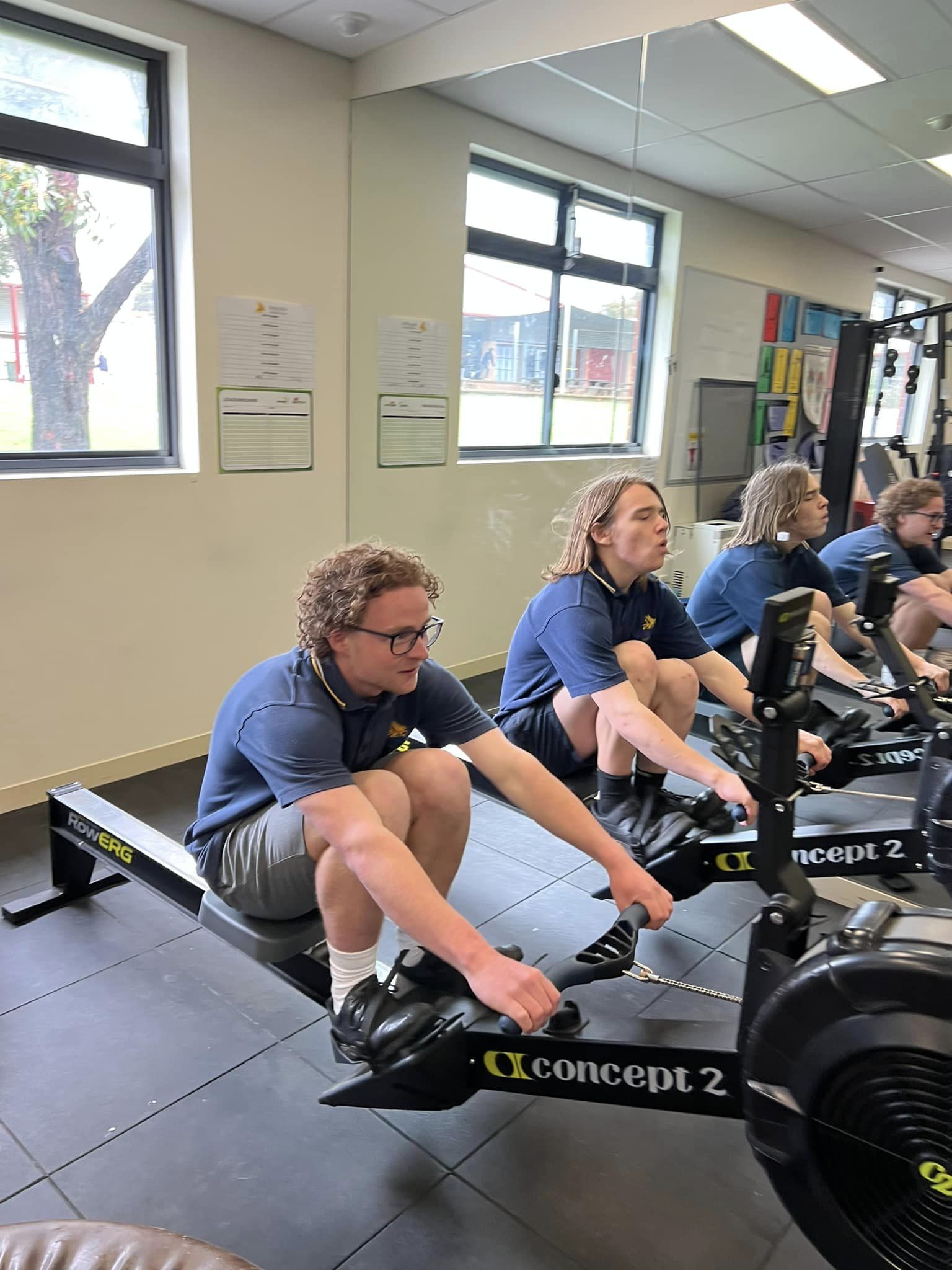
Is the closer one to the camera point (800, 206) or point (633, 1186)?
point (633, 1186)

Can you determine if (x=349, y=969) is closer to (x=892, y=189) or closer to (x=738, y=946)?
(x=738, y=946)

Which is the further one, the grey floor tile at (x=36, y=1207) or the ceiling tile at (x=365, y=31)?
the ceiling tile at (x=365, y=31)

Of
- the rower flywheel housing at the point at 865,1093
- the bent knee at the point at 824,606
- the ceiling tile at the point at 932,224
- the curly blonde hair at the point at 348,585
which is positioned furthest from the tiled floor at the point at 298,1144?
the ceiling tile at the point at 932,224

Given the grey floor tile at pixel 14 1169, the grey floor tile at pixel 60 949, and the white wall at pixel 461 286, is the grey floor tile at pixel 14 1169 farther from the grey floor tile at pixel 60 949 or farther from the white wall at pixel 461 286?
the white wall at pixel 461 286

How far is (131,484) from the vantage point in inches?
119

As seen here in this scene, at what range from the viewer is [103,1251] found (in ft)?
3.07

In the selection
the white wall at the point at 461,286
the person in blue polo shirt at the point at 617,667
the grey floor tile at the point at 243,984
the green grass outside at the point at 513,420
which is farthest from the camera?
the green grass outside at the point at 513,420

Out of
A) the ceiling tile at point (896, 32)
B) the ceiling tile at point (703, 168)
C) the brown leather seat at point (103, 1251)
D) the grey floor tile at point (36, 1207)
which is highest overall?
the ceiling tile at point (896, 32)

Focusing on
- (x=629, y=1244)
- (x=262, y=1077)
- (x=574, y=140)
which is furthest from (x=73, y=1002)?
(x=574, y=140)

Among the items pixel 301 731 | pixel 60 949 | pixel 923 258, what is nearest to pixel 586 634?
pixel 301 731

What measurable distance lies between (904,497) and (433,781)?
197 centimetres

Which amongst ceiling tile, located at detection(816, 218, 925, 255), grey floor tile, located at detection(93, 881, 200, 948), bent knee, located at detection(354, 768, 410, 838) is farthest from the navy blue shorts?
ceiling tile, located at detection(816, 218, 925, 255)

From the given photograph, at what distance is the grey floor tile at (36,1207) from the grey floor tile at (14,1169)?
19mm

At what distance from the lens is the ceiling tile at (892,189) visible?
8.17 feet
